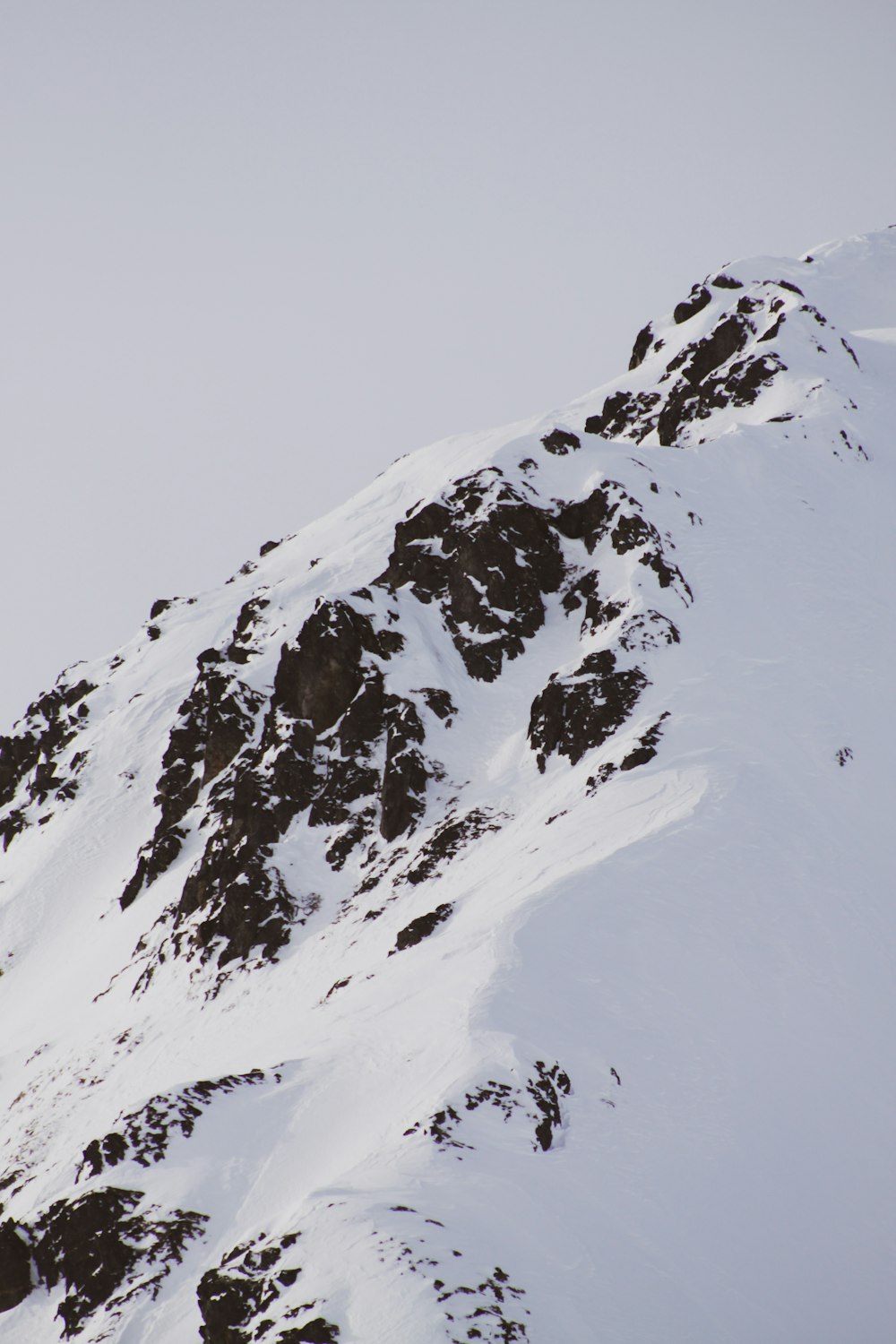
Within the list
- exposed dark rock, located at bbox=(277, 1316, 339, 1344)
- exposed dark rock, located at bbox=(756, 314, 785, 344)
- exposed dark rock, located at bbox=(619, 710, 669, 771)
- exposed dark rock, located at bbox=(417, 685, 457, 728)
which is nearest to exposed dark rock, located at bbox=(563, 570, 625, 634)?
exposed dark rock, located at bbox=(417, 685, 457, 728)

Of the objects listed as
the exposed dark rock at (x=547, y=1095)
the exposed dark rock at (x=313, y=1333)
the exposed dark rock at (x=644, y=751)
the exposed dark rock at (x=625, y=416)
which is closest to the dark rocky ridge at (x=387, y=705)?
the exposed dark rock at (x=644, y=751)

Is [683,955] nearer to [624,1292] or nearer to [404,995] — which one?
[404,995]

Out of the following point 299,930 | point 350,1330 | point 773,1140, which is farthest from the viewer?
point 299,930

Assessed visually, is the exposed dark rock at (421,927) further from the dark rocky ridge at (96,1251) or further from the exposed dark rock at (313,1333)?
the exposed dark rock at (313,1333)

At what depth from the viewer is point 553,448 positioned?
186 ft

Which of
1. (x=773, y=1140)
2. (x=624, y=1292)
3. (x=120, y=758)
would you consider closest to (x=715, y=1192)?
(x=773, y=1140)

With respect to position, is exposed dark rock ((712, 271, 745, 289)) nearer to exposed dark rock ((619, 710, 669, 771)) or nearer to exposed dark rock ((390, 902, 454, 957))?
exposed dark rock ((619, 710, 669, 771))

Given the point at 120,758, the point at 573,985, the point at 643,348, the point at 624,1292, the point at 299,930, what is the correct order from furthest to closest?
the point at 643,348
the point at 120,758
the point at 299,930
the point at 573,985
the point at 624,1292

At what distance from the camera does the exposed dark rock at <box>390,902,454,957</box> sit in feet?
113

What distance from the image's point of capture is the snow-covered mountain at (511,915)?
19.3 meters

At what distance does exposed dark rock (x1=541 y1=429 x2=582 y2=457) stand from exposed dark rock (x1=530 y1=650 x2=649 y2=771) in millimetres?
16989

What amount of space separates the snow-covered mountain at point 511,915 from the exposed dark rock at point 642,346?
492 cm

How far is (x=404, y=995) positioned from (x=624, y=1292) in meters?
12.4

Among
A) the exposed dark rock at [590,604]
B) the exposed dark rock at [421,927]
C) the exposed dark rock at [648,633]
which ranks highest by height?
the exposed dark rock at [590,604]
